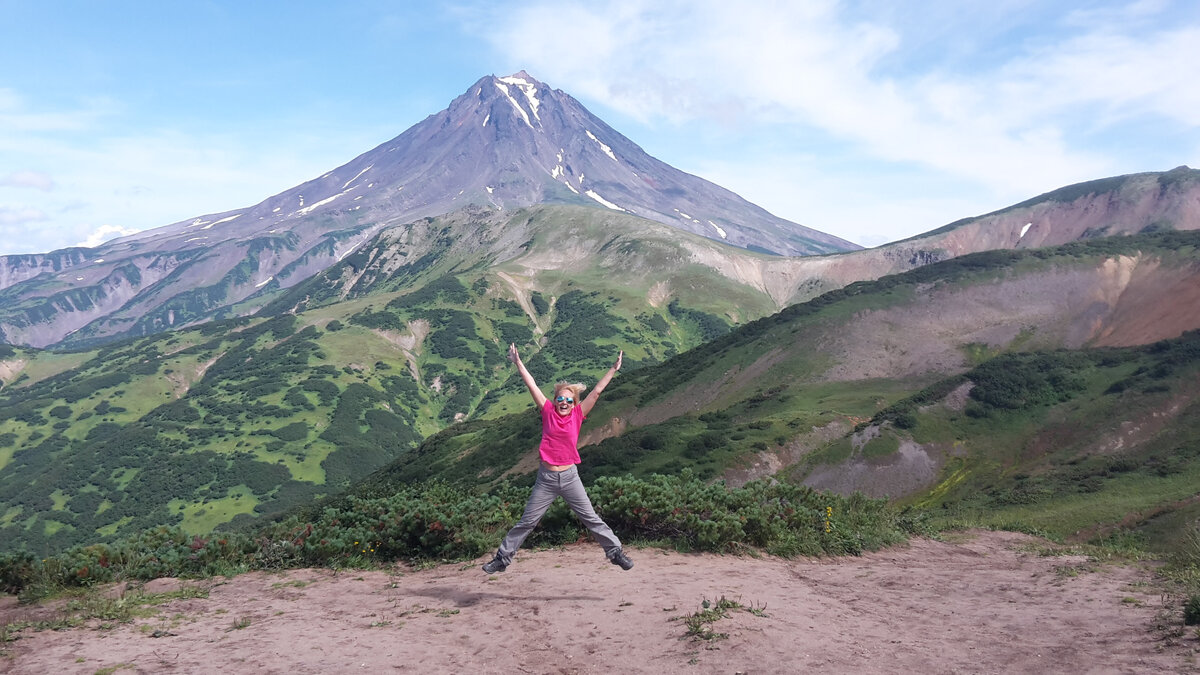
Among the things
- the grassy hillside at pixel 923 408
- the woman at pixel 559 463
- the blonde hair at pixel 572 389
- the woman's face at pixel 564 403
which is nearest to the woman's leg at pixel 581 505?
the woman at pixel 559 463

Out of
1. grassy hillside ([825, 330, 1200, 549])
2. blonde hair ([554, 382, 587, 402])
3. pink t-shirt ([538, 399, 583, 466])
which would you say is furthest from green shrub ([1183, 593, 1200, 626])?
grassy hillside ([825, 330, 1200, 549])

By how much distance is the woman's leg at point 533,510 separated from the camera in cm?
1070

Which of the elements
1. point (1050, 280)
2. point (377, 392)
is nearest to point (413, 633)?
point (1050, 280)

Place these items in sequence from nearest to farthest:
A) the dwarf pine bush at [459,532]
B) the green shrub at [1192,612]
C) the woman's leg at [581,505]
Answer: the green shrub at [1192,612] → the woman's leg at [581,505] → the dwarf pine bush at [459,532]

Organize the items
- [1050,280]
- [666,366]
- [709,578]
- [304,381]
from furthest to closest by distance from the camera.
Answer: [304,381] < [666,366] < [1050,280] < [709,578]

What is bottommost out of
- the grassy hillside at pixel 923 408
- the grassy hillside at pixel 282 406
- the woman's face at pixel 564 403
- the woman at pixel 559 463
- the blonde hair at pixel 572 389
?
the grassy hillside at pixel 282 406

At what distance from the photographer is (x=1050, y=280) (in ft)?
268

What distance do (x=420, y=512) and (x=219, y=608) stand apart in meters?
3.91

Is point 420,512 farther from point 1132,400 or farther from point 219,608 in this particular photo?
point 1132,400

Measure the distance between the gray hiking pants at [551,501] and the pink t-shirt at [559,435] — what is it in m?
0.24

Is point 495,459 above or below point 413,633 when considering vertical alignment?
below

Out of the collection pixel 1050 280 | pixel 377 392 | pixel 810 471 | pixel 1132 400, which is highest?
pixel 1050 280

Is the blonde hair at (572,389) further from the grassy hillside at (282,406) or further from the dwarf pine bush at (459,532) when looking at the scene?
the grassy hillside at (282,406)

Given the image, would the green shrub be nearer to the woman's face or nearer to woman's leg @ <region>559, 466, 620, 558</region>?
woman's leg @ <region>559, 466, 620, 558</region>
